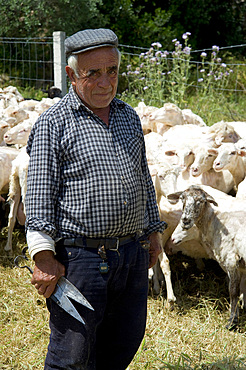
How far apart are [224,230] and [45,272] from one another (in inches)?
89.9

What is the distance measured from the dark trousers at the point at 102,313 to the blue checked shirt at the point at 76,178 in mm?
138

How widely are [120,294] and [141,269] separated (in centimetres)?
17

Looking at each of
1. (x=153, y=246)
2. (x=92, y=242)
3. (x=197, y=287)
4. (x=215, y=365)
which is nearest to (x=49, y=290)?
(x=92, y=242)

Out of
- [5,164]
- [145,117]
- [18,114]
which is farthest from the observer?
[18,114]

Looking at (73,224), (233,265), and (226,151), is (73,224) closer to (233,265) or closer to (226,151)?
(233,265)

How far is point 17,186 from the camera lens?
601cm

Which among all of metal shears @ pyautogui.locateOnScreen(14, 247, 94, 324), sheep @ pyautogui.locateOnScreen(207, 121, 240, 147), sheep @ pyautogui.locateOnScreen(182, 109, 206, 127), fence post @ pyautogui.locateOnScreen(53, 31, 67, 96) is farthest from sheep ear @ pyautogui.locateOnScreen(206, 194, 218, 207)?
fence post @ pyautogui.locateOnScreen(53, 31, 67, 96)

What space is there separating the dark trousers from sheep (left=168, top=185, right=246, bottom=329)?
1.63 metres

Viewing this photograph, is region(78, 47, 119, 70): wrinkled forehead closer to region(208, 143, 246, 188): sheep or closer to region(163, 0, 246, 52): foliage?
region(208, 143, 246, 188): sheep

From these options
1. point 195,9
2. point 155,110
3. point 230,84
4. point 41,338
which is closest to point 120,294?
point 41,338

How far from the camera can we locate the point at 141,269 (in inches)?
104

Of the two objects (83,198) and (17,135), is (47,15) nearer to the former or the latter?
(17,135)

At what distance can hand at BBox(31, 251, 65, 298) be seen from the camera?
2.33 meters

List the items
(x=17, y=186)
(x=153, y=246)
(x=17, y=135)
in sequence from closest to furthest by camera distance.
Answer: (x=153, y=246), (x=17, y=186), (x=17, y=135)
